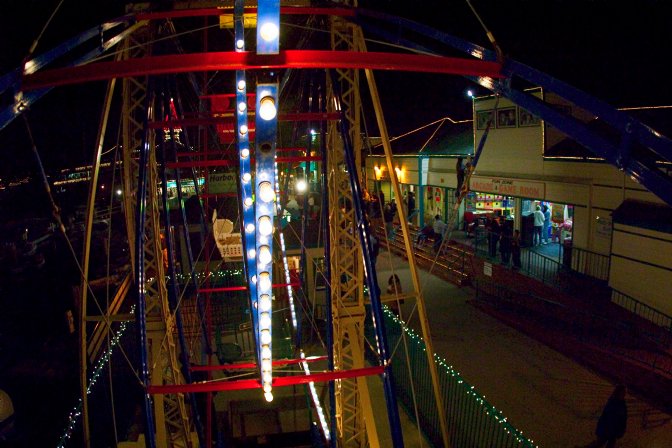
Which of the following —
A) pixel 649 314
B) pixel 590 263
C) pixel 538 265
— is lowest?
pixel 649 314

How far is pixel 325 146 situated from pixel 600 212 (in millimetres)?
11085

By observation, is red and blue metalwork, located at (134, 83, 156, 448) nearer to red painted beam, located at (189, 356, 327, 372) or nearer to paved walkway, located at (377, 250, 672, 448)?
red painted beam, located at (189, 356, 327, 372)

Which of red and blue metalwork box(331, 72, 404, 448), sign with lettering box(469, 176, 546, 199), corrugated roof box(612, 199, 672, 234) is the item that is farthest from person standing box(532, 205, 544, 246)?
red and blue metalwork box(331, 72, 404, 448)

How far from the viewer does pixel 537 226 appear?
17.8 m

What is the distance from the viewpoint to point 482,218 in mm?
21422

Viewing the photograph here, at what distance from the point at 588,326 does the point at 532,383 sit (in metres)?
2.76

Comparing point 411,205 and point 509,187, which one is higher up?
point 509,187

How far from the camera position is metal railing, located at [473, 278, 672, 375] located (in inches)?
396

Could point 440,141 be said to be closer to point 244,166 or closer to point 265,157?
point 244,166

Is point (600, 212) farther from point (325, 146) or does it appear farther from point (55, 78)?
point (55, 78)

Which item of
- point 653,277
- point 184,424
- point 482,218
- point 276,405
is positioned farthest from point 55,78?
point 482,218

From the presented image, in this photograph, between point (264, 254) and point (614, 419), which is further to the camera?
point (614, 419)

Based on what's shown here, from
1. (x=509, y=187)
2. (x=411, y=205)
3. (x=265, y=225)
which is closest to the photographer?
(x=265, y=225)

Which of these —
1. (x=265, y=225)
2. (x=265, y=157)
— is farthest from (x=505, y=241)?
(x=265, y=157)
